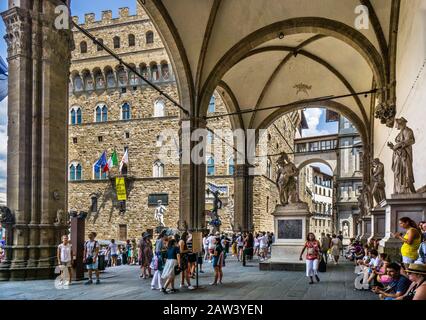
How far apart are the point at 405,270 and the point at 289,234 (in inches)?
348

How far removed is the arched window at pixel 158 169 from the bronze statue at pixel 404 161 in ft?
90.2

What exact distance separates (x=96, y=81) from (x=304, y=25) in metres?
25.1

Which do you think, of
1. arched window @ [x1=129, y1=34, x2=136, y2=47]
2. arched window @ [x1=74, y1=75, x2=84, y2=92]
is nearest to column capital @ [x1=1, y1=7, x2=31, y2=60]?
arched window @ [x1=129, y1=34, x2=136, y2=47]

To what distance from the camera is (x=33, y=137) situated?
995 centimetres

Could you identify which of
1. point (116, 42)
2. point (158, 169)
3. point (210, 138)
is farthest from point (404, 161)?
point (116, 42)

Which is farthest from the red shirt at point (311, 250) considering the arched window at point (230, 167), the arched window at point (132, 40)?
the arched window at point (132, 40)

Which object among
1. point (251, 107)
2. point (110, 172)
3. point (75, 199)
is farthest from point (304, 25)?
point (75, 199)

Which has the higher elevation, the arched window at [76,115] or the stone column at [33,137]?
the arched window at [76,115]

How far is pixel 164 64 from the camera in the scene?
1385 inches

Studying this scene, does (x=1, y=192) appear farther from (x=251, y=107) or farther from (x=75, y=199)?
(x=75, y=199)

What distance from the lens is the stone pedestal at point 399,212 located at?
872 centimetres

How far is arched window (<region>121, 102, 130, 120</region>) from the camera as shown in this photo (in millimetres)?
37219

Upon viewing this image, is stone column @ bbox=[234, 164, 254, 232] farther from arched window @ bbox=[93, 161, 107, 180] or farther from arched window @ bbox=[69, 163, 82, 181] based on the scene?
arched window @ bbox=[69, 163, 82, 181]

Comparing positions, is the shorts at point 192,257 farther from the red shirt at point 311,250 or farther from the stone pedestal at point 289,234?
the stone pedestal at point 289,234
